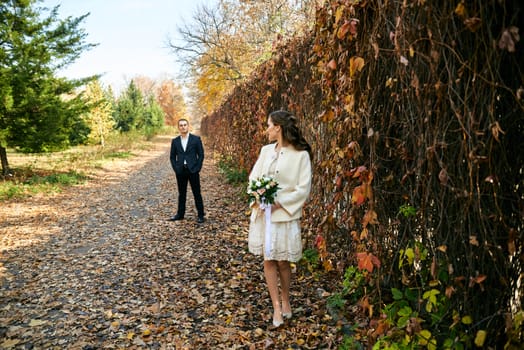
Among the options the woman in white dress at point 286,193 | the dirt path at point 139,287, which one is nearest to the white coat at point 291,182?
the woman in white dress at point 286,193

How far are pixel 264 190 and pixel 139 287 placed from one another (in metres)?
2.41

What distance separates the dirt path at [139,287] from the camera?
3.40m

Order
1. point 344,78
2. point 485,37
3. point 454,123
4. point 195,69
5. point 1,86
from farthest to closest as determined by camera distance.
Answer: point 195,69
point 1,86
point 344,78
point 454,123
point 485,37

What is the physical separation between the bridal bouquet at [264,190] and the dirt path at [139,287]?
4.29ft

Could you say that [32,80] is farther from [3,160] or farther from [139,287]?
[139,287]

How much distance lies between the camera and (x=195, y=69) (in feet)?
81.5

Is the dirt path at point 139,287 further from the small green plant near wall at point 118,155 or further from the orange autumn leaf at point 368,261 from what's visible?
the small green plant near wall at point 118,155

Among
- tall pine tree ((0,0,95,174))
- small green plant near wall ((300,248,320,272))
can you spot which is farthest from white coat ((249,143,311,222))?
tall pine tree ((0,0,95,174))

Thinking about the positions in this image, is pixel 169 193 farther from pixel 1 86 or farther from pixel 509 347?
pixel 509 347

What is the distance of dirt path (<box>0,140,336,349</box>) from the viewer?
3402 millimetres

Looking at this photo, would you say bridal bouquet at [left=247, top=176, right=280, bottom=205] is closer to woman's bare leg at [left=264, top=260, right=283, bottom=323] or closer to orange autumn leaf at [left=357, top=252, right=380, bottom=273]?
woman's bare leg at [left=264, top=260, right=283, bottom=323]

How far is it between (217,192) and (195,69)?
16976 millimetres

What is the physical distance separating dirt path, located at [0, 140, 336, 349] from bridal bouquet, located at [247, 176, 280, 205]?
51.5 inches

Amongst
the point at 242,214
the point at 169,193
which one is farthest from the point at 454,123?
the point at 169,193
